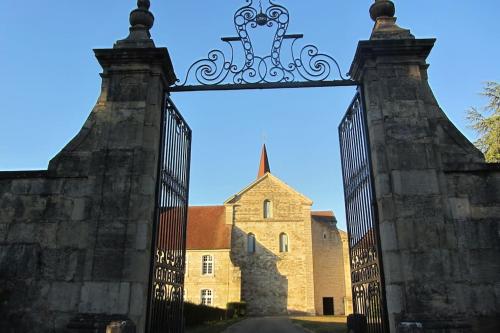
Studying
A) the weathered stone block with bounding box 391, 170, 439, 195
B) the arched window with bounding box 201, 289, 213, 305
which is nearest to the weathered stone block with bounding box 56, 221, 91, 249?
the weathered stone block with bounding box 391, 170, 439, 195

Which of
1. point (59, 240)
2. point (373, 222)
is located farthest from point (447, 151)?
point (59, 240)

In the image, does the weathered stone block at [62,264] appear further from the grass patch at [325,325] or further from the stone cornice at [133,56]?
the grass patch at [325,325]

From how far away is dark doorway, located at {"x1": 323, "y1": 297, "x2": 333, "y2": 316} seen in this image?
3431 centimetres

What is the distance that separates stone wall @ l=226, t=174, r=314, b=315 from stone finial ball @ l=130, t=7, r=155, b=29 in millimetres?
29510

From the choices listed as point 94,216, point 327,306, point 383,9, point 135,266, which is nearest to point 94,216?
point 94,216

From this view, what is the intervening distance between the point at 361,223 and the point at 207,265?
2892 cm

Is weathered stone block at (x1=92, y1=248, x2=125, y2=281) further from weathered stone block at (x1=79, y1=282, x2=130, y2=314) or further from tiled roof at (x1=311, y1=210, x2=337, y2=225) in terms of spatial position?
tiled roof at (x1=311, y1=210, x2=337, y2=225)

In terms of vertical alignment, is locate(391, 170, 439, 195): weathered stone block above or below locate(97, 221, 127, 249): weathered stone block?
above

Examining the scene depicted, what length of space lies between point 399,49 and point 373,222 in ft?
7.91

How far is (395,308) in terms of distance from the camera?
466 cm

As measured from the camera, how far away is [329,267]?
3566 cm

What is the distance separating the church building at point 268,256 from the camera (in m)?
32.9

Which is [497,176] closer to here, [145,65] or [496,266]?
[496,266]

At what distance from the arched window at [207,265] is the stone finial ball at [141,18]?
2911cm
